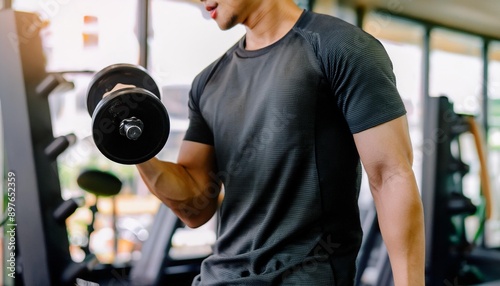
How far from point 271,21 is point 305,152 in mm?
369

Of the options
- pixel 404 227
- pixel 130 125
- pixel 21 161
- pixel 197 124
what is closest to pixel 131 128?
pixel 130 125

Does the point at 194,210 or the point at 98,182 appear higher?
the point at 194,210

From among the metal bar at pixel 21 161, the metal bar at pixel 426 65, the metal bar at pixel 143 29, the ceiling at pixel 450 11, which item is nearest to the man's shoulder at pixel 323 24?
the metal bar at pixel 21 161

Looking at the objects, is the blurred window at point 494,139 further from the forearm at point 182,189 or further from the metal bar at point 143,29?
the forearm at point 182,189

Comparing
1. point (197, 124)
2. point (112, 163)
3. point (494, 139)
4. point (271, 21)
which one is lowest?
point (494, 139)

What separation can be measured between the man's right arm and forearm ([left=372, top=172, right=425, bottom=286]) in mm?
501

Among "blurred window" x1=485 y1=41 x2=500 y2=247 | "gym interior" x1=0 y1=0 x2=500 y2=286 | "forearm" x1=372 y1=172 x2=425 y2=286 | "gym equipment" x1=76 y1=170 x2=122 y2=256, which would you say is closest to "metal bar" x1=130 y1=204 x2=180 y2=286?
"gym interior" x1=0 y1=0 x2=500 y2=286

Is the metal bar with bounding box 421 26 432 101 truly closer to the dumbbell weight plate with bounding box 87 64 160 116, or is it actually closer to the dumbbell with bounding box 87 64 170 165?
the dumbbell weight plate with bounding box 87 64 160 116

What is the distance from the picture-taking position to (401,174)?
1097 millimetres

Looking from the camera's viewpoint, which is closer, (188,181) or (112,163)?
(188,181)

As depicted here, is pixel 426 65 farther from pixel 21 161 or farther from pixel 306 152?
pixel 306 152

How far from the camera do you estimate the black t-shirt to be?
113 cm

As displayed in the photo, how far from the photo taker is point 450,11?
6.25 m

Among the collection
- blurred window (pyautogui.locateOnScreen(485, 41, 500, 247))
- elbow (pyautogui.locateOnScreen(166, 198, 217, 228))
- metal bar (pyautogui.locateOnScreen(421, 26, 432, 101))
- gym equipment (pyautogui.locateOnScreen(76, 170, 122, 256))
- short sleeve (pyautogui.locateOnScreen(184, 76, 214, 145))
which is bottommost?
blurred window (pyautogui.locateOnScreen(485, 41, 500, 247))
